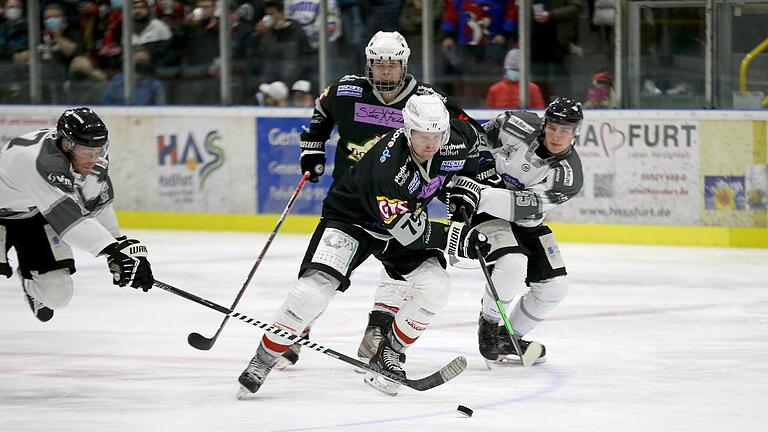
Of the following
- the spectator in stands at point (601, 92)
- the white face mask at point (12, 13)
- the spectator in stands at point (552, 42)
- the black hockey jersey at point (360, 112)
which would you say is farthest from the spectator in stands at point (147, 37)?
the black hockey jersey at point (360, 112)

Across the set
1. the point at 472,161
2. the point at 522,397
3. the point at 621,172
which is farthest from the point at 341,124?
the point at 621,172

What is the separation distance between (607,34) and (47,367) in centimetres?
532

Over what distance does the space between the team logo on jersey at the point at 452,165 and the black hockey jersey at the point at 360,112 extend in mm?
430

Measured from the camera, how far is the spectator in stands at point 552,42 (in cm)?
945

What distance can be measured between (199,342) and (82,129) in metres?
1.02

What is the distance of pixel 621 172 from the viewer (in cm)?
905

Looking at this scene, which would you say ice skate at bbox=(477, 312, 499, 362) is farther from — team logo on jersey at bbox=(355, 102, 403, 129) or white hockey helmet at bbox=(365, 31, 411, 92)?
white hockey helmet at bbox=(365, 31, 411, 92)

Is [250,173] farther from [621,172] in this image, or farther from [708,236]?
[708,236]

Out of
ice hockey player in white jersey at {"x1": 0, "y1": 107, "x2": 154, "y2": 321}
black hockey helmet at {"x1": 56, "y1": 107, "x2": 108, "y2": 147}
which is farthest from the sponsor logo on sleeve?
black hockey helmet at {"x1": 56, "y1": 107, "x2": 108, "y2": 147}

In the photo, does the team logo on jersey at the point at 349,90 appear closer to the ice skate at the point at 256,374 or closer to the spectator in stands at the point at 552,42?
the ice skate at the point at 256,374

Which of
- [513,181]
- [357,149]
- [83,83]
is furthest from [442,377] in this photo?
[83,83]

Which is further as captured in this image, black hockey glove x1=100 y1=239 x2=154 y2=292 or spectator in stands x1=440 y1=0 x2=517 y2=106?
spectator in stands x1=440 y1=0 x2=517 y2=106

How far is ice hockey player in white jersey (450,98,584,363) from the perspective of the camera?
5133 millimetres

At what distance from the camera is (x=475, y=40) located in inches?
385
